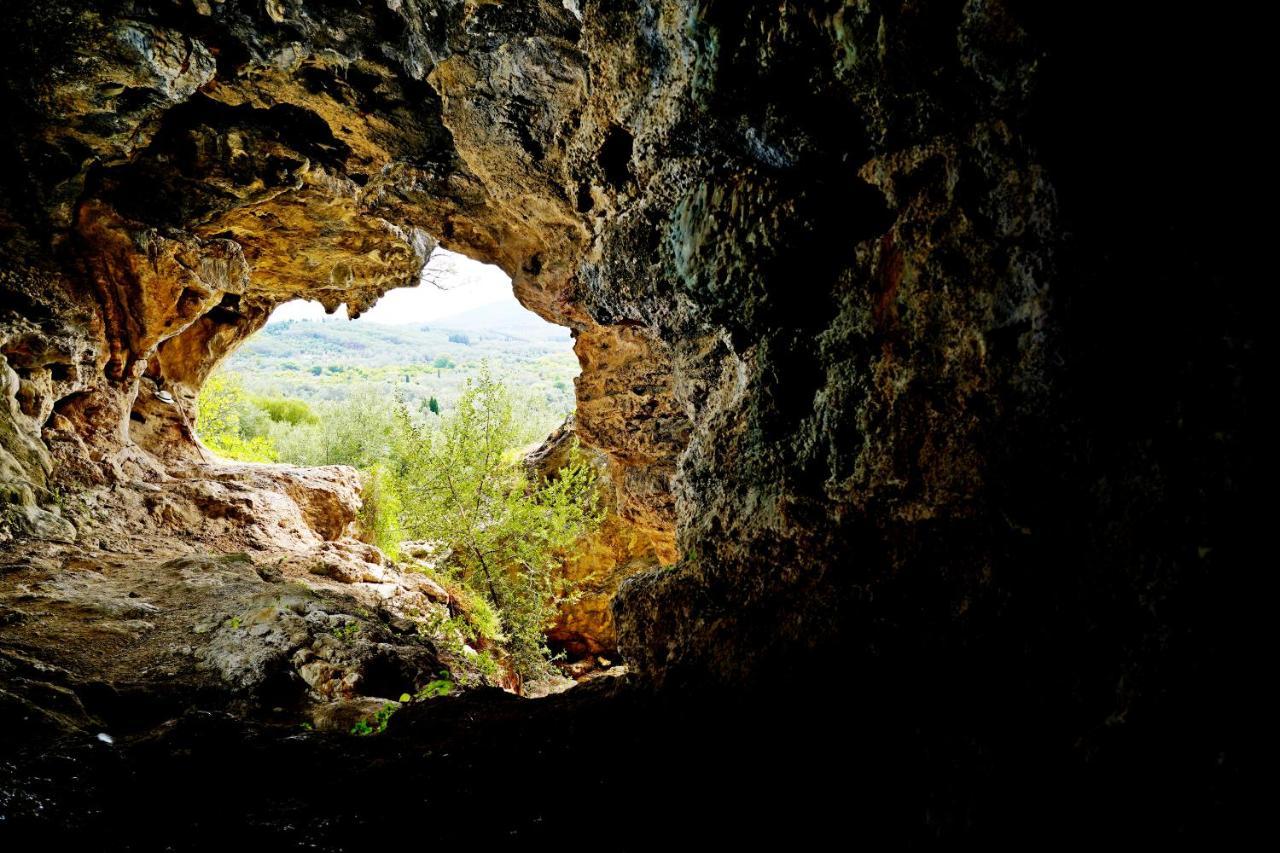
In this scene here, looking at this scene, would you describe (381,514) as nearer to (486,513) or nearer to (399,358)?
(486,513)

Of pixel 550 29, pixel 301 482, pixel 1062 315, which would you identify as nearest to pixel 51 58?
pixel 550 29

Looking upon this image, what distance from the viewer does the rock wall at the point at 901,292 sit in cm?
208

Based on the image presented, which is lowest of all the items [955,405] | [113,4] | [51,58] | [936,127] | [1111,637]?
[1111,637]

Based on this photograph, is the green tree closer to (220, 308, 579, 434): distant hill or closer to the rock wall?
the rock wall

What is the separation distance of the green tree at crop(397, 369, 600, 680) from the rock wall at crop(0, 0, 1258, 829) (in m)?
6.49

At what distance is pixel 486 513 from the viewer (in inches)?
509

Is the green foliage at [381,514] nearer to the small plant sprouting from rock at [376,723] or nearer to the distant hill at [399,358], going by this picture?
the small plant sprouting from rock at [376,723]

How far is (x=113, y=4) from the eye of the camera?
6715 mm

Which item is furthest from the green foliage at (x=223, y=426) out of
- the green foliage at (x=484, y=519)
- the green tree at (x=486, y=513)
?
the green tree at (x=486, y=513)

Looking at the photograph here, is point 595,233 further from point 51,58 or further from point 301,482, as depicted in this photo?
point 301,482

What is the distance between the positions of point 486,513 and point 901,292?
11093mm

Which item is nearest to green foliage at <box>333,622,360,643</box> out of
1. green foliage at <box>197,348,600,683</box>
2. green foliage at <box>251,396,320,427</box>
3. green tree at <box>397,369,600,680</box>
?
green foliage at <box>197,348,600,683</box>

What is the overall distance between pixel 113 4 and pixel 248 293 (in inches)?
405

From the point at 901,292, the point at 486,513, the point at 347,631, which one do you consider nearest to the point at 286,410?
the point at 486,513
